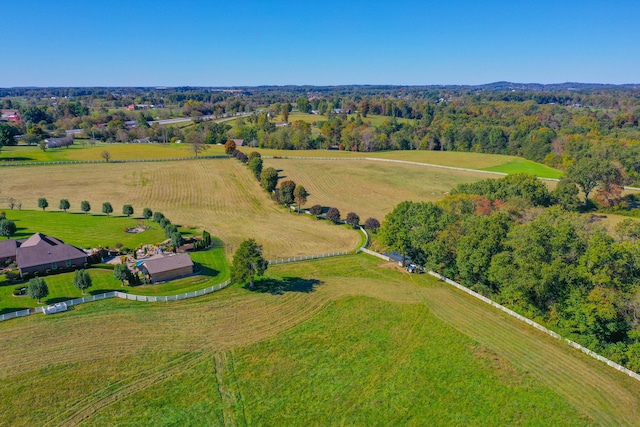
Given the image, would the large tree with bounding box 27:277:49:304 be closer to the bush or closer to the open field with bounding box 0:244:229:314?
the open field with bounding box 0:244:229:314

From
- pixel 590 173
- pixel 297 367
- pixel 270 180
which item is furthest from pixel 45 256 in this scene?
pixel 590 173

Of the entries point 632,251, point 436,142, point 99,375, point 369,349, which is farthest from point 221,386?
point 436,142

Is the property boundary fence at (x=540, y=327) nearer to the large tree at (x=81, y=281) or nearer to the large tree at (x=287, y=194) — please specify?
the large tree at (x=287, y=194)

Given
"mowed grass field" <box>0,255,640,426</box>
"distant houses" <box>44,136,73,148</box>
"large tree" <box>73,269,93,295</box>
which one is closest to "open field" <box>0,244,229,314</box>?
"large tree" <box>73,269,93,295</box>

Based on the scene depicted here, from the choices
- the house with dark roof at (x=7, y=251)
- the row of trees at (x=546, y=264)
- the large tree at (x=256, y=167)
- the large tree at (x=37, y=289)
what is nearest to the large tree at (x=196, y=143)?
the large tree at (x=256, y=167)

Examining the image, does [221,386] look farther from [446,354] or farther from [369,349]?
[446,354]
